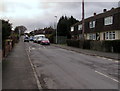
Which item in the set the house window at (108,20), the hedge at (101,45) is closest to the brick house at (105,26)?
the house window at (108,20)

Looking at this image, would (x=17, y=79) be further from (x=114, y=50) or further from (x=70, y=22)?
(x=70, y=22)

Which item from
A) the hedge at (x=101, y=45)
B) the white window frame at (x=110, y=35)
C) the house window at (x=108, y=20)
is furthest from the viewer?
the white window frame at (x=110, y=35)

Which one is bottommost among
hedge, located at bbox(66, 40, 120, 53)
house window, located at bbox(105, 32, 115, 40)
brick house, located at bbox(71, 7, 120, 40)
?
hedge, located at bbox(66, 40, 120, 53)

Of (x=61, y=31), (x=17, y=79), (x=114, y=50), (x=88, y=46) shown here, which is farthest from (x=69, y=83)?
(x=61, y=31)

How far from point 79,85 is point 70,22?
2987 inches

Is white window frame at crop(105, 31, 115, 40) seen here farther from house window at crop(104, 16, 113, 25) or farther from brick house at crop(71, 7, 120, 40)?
house window at crop(104, 16, 113, 25)

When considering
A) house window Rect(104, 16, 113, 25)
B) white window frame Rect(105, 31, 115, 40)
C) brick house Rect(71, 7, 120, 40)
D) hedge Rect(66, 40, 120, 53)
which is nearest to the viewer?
hedge Rect(66, 40, 120, 53)

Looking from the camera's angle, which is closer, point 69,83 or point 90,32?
point 69,83

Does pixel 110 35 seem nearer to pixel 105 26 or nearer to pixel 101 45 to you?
pixel 105 26

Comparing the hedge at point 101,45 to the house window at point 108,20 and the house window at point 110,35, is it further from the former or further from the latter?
the house window at point 108,20

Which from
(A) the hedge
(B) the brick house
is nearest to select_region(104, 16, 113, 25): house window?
(B) the brick house

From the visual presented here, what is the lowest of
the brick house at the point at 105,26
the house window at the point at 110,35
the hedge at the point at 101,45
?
the hedge at the point at 101,45

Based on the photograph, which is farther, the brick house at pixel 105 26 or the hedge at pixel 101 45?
the brick house at pixel 105 26

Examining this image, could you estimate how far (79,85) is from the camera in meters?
8.37
